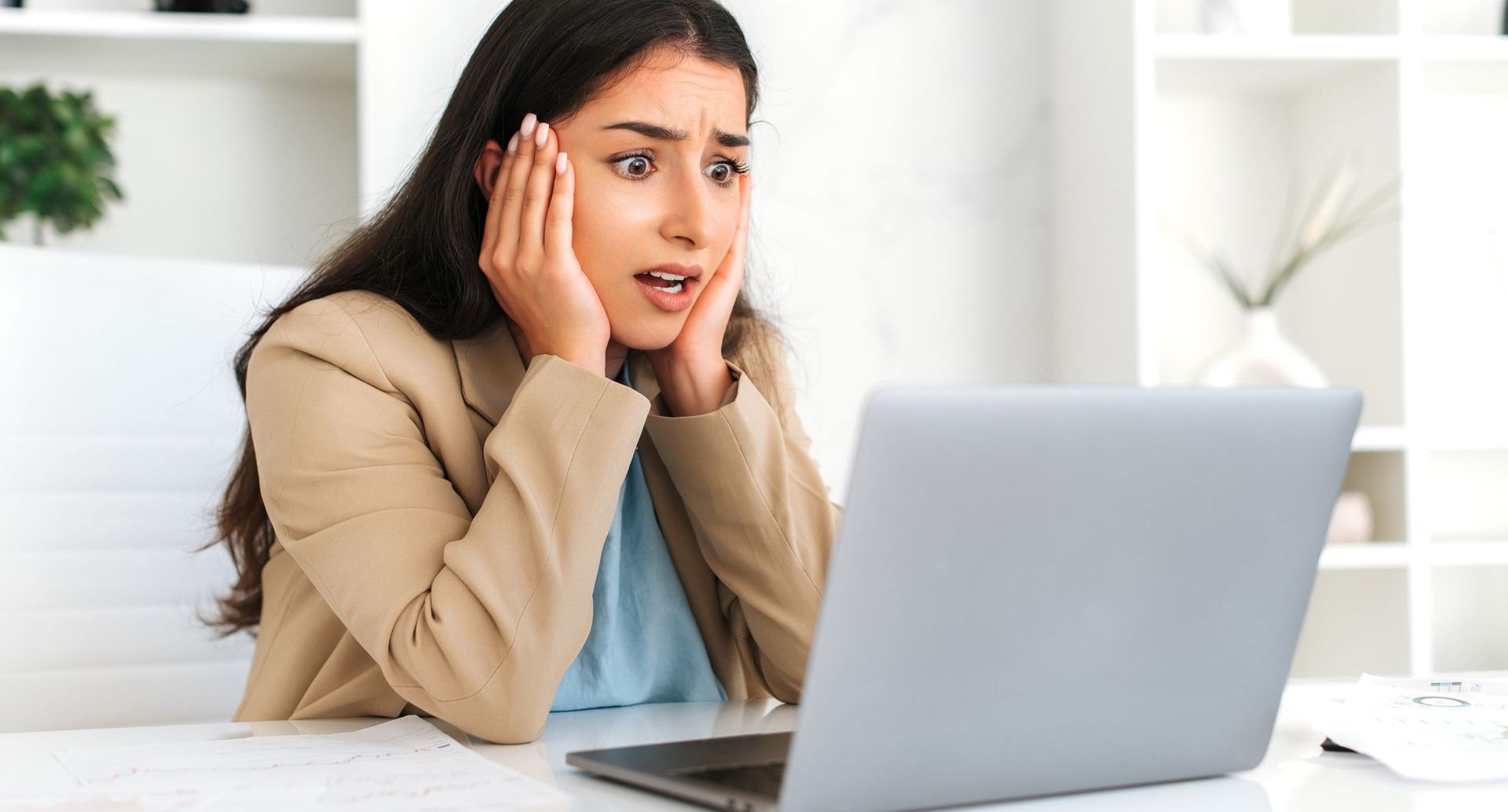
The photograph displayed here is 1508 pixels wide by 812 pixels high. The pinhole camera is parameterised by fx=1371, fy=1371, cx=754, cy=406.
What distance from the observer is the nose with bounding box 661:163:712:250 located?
1134mm

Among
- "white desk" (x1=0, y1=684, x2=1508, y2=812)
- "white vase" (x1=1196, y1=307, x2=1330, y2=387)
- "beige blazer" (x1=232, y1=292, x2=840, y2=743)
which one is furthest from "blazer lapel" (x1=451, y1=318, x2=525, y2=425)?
"white vase" (x1=1196, y1=307, x2=1330, y2=387)

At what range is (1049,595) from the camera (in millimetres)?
585

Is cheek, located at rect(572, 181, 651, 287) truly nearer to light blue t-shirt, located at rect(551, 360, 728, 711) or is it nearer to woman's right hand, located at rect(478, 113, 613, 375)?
woman's right hand, located at rect(478, 113, 613, 375)

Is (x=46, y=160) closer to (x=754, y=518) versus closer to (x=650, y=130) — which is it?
(x=650, y=130)

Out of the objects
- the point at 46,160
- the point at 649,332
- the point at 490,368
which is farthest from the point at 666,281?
the point at 46,160

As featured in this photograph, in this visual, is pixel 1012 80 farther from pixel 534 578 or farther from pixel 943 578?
pixel 943 578

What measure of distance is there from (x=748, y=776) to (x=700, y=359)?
567 millimetres

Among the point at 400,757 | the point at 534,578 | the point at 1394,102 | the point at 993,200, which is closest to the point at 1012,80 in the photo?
the point at 993,200

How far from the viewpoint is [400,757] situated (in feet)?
2.45

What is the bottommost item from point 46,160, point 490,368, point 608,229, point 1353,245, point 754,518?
point 754,518

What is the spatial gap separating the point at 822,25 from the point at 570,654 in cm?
167

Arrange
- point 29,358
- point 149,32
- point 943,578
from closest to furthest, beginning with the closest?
point 943,578 → point 29,358 → point 149,32

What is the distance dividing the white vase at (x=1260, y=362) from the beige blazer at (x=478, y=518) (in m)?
1.08

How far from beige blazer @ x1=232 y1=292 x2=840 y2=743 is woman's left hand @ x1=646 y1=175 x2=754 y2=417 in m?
0.02
